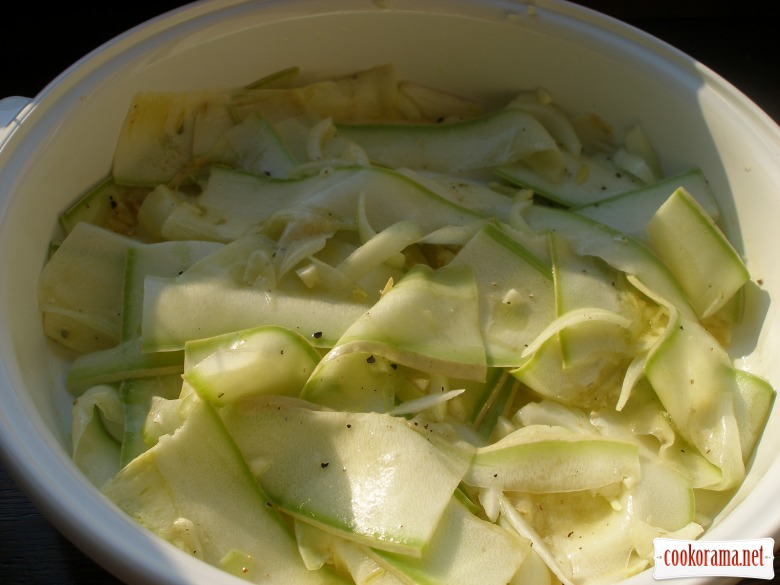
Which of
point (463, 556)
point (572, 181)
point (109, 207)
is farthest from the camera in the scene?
point (572, 181)

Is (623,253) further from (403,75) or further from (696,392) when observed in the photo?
(403,75)

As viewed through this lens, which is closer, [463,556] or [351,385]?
[463,556]

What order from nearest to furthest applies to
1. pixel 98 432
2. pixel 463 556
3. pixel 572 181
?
pixel 463 556 < pixel 98 432 < pixel 572 181

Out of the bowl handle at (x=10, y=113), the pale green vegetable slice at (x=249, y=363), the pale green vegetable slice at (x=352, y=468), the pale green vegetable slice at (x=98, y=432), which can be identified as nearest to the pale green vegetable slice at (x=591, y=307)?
the pale green vegetable slice at (x=352, y=468)

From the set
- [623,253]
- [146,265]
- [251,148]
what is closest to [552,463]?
[623,253]

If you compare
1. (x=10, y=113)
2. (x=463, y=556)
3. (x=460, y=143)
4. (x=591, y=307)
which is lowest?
(x=463, y=556)

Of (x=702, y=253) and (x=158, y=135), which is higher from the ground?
(x=158, y=135)
